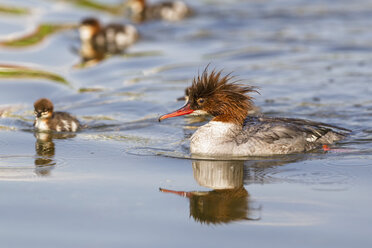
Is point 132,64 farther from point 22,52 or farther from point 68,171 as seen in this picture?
point 68,171

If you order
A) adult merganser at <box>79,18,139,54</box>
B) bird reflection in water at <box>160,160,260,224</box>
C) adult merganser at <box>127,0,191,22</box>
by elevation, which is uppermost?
adult merganser at <box>127,0,191,22</box>

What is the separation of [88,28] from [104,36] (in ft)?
1.31

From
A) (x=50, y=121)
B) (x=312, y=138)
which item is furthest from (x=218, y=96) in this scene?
(x=50, y=121)

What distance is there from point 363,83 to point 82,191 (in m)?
5.91

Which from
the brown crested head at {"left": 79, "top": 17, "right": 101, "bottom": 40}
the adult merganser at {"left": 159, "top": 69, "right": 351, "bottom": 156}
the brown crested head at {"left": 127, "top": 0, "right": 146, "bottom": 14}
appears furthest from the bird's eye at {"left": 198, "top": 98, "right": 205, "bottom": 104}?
the brown crested head at {"left": 127, "top": 0, "right": 146, "bottom": 14}

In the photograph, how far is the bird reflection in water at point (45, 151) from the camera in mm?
6553

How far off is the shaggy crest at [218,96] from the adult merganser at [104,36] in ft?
22.9

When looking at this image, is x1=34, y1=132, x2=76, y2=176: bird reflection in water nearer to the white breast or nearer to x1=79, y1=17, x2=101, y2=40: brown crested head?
the white breast

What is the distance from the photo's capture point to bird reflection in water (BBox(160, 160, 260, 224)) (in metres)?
5.28

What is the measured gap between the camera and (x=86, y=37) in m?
14.2

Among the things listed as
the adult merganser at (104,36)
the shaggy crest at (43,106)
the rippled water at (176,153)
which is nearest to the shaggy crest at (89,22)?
the adult merganser at (104,36)

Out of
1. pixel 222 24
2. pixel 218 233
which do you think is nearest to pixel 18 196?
pixel 218 233

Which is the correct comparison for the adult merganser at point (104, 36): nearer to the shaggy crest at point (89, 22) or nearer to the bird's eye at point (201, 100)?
the shaggy crest at point (89, 22)

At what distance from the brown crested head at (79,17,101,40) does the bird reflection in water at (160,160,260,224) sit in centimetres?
789
